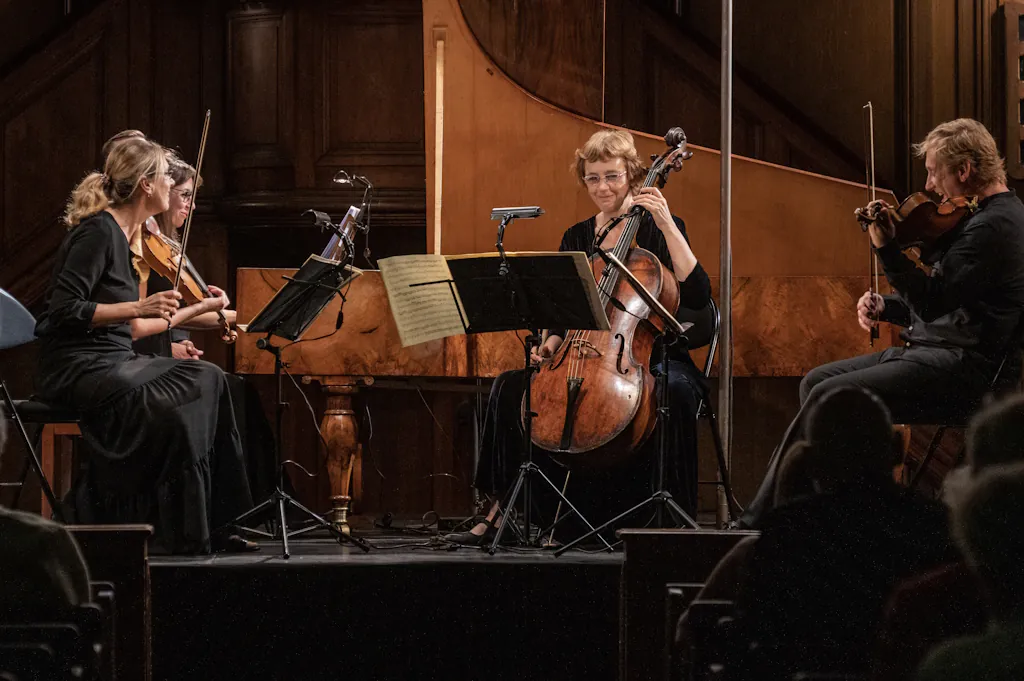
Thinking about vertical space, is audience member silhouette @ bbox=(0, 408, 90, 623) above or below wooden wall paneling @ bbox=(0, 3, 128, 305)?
below

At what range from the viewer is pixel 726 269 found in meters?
3.42

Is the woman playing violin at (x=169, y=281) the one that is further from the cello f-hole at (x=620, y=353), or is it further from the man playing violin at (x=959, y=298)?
the man playing violin at (x=959, y=298)

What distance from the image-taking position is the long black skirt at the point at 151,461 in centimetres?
349

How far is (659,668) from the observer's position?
278 centimetres

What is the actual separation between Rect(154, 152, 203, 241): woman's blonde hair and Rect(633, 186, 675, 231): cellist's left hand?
146 centimetres

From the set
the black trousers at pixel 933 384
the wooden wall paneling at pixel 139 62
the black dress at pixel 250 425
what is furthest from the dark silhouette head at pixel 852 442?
the wooden wall paneling at pixel 139 62

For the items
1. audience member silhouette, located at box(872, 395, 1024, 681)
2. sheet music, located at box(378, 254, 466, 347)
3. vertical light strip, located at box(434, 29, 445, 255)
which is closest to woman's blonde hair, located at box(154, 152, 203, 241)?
vertical light strip, located at box(434, 29, 445, 255)

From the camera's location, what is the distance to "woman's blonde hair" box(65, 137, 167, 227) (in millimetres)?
3738

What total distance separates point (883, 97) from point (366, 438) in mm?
2820

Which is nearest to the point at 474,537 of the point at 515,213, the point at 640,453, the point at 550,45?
the point at 640,453

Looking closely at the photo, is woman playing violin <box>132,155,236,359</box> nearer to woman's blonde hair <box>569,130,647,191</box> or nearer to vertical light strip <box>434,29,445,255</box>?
vertical light strip <box>434,29,445,255</box>

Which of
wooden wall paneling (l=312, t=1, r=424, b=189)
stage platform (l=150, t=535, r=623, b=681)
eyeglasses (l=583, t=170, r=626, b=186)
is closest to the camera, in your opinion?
stage platform (l=150, t=535, r=623, b=681)

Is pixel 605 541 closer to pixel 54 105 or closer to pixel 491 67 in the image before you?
pixel 491 67

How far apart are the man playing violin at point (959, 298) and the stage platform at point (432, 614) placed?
1003mm
